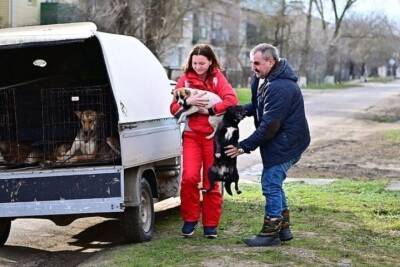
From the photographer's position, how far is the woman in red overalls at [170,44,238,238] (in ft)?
23.5

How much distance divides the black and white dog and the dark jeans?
1.18 feet

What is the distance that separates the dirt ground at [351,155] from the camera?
13.9m

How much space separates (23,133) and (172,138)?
164cm

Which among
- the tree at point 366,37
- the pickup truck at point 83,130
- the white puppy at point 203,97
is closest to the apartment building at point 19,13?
the pickup truck at point 83,130

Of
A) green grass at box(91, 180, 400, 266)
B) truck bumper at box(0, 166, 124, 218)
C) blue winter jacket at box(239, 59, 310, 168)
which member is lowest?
green grass at box(91, 180, 400, 266)

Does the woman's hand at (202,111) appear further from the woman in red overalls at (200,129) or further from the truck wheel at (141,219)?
the truck wheel at (141,219)

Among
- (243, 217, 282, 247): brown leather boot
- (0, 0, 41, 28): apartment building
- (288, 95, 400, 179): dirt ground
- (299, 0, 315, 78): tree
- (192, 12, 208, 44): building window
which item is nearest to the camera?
(243, 217, 282, 247): brown leather boot

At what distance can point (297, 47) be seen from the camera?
72375 mm

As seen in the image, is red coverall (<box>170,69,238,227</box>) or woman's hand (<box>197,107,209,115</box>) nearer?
woman's hand (<box>197,107,209,115</box>)

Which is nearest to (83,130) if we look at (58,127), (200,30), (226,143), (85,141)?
(85,141)

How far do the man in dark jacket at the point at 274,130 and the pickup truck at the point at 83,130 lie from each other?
1.07 meters

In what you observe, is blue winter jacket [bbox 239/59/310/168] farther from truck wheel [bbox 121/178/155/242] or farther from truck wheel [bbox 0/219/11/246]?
truck wheel [bbox 0/219/11/246]

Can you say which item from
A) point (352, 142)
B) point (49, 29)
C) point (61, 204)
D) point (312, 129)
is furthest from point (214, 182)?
point (312, 129)

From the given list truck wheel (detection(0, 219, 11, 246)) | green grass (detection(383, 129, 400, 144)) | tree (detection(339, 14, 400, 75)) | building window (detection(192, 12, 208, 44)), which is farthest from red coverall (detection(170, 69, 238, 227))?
tree (detection(339, 14, 400, 75))
